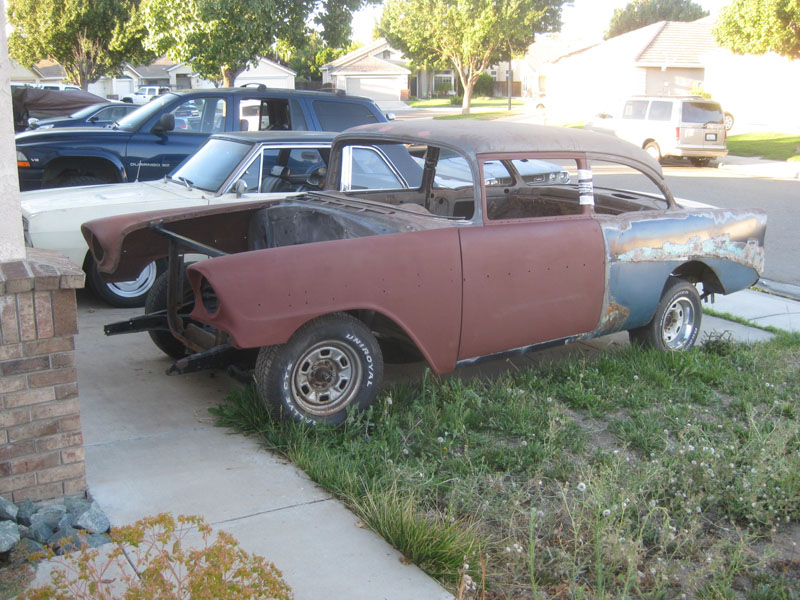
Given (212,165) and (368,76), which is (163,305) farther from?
(368,76)

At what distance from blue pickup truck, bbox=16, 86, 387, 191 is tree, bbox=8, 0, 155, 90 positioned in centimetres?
2542

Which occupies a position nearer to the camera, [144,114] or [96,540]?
[96,540]

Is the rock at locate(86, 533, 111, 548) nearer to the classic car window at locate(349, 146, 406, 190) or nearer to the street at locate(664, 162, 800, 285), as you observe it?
the classic car window at locate(349, 146, 406, 190)

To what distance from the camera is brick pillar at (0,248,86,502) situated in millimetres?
3449

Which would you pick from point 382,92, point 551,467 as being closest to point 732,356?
point 551,467

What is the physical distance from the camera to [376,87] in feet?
219

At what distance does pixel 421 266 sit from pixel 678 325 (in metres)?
2.74

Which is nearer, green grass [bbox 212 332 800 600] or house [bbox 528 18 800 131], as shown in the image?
green grass [bbox 212 332 800 600]

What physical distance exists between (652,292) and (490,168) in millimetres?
3194

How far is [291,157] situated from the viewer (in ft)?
25.6

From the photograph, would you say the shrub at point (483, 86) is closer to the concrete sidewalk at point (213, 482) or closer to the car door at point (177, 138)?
the car door at point (177, 138)

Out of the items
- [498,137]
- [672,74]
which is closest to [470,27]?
[672,74]

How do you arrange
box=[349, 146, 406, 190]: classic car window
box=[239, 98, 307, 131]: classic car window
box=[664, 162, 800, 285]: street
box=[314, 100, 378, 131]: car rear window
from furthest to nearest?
box=[664, 162, 800, 285]: street → box=[314, 100, 378, 131]: car rear window → box=[239, 98, 307, 131]: classic car window → box=[349, 146, 406, 190]: classic car window

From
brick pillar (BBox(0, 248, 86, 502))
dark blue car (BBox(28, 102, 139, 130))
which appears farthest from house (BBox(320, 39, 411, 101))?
brick pillar (BBox(0, 248, 86, 502))
